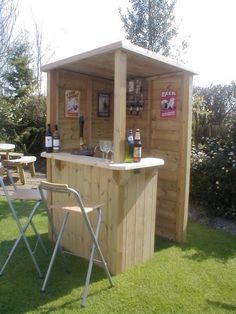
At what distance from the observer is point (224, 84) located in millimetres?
9742

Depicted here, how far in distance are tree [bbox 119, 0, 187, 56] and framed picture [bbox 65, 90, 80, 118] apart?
7.81 m

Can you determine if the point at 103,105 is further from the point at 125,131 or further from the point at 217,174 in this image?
the point at 217,174

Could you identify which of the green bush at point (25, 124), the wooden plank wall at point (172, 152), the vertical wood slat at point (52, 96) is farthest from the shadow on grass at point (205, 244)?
the green bush at point (25, 124)

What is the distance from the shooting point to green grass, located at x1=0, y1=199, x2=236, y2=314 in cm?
262

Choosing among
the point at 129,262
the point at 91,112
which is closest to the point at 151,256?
the point at 129,262

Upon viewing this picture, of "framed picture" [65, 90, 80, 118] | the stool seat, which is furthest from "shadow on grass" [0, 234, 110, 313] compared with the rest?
"framed picture" [65, 90, 80, 118]

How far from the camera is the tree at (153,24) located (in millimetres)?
11227

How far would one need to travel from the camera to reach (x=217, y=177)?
16.7ft

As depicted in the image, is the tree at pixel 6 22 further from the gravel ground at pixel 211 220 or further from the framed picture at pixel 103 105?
the gravel ground at pixel 211 220

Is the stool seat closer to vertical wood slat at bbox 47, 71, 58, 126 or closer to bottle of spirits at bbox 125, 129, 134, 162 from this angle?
bottle of spirits at bbox 125, 129, 134, 162

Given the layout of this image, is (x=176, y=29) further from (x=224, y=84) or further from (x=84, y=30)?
(x=84, y=30)

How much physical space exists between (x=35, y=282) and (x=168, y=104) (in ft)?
8.02

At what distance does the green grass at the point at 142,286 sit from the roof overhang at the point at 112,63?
6.62 ft

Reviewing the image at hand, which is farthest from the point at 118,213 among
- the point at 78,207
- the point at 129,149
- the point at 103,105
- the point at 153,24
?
the point at 153,24
